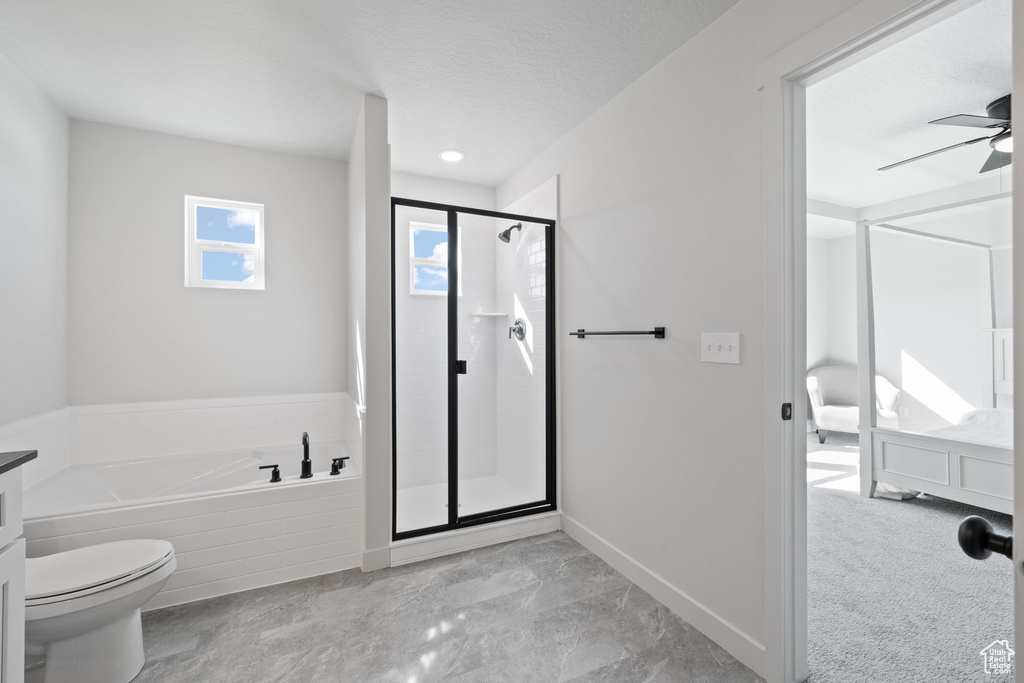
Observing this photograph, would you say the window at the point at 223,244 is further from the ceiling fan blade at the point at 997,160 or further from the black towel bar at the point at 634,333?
the ceiling fan blade at the point at 997,160

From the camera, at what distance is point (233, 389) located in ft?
10.5

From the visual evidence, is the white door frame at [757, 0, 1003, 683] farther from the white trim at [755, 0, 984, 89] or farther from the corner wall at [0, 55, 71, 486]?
the corner wall at [0, 55, 71, 486]

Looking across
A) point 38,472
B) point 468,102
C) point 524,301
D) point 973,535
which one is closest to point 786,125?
point 973,535

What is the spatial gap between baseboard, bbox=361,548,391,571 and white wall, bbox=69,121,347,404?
141 centimetres

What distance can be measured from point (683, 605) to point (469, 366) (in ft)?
5.59

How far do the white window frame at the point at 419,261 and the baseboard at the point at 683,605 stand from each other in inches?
66.6

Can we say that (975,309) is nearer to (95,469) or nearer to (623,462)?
(623,462)

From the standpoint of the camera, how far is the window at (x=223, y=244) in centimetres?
310

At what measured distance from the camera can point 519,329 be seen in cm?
317

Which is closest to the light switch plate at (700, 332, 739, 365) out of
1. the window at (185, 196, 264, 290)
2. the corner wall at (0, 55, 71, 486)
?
the window at (185, 196, 264, 290)

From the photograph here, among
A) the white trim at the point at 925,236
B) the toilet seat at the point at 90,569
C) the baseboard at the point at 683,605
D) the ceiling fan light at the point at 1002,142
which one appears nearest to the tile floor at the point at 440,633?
the baseboard at the point at 683,605

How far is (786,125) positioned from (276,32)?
2.06 meters

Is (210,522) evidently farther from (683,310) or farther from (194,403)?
(683,310)

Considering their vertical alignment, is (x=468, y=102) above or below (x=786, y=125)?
above
